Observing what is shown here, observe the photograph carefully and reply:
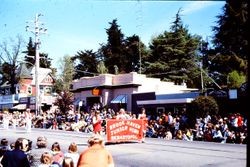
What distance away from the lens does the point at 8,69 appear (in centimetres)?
7738

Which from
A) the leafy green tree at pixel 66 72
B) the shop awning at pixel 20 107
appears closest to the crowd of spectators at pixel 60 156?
the shop awning at pixel 20 107

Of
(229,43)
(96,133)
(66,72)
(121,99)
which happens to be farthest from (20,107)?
(96,133)

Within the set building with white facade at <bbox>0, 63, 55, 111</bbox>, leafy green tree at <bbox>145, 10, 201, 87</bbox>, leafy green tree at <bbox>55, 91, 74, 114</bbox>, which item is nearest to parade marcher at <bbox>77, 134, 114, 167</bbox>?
leafy green tree at <bbox>55, 91, 74, 114</bbox>

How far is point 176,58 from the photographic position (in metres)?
59.6

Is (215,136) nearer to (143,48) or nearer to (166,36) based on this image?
(166,36)

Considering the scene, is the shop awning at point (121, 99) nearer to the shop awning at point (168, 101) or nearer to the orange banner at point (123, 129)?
the shop awning at point (168, 101)

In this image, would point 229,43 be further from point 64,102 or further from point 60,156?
point 60,156

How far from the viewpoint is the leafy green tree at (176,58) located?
2331 inches

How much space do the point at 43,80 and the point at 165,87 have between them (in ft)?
A: 127

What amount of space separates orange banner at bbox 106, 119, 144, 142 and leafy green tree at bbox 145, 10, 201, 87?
40.6 m

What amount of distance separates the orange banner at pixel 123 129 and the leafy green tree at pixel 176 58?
40.6 m

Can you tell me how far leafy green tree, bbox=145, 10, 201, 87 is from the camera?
59.2m

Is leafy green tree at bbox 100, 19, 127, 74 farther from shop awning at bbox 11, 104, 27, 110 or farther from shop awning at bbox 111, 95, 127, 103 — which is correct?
shop awning at bbox 111, 95, 127, 103

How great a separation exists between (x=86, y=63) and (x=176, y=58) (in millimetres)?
22652
